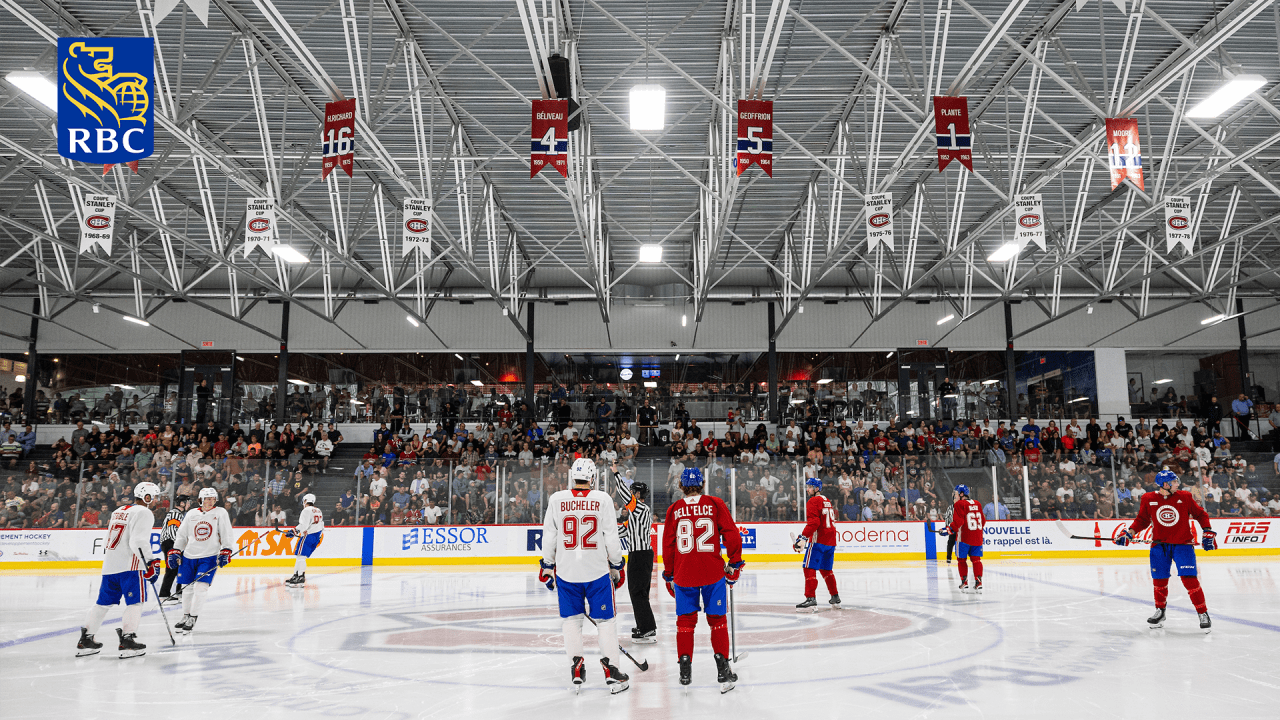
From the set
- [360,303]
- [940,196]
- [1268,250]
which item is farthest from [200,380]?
[1268,250]

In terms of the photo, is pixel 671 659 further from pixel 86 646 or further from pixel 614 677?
pixel 86 646

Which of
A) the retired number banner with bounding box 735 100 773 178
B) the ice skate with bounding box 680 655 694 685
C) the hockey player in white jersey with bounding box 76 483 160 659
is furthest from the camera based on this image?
the retired number banner with bounding box 735 100 773 178

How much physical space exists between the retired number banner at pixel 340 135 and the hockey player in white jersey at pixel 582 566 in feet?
25.1

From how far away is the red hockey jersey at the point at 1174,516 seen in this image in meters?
9.51

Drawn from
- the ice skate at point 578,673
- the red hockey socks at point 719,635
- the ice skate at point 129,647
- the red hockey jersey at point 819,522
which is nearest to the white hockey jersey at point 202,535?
the ice skate at point 129,647

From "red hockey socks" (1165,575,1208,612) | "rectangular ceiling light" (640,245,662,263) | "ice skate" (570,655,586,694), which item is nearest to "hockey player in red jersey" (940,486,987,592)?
"red hockey socks" (1165,575,1208,612)

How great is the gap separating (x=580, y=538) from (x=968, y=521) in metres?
8.64

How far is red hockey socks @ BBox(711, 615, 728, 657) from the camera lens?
22.3ft

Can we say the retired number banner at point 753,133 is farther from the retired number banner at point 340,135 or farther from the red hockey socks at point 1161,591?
the red hockey socks at point 1161,591

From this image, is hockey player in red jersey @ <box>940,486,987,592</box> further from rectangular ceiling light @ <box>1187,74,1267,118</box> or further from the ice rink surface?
rectangular ceiling light @ <box>1187,74,1267,118</box>

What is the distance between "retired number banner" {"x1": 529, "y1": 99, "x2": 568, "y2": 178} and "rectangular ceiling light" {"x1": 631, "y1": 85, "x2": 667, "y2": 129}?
1.05m

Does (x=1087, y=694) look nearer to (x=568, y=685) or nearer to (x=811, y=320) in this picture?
(x=568, y=685)

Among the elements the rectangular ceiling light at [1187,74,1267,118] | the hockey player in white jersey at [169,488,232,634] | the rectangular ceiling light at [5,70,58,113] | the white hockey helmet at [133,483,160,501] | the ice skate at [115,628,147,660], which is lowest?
the ice skate at [115,628,147,660]

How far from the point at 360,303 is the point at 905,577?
73.4ft
